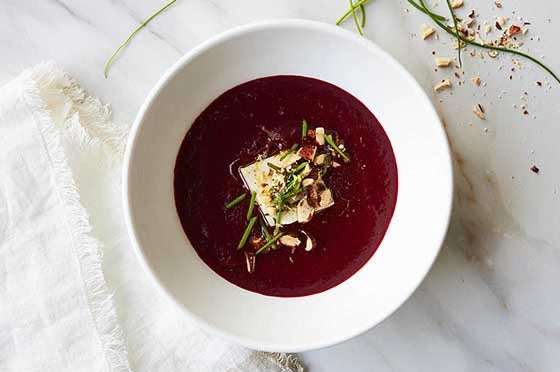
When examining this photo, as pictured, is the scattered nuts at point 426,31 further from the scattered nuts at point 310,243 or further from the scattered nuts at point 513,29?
the scattered nuts at point 310,243

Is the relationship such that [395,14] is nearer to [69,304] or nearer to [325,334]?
[325,334]

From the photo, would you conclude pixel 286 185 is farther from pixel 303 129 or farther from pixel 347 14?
pixel 347 14

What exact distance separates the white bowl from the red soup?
23 mm

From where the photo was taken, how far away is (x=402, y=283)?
60.0 inches

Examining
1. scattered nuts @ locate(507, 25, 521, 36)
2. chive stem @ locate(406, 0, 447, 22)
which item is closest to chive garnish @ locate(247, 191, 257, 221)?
chive stem @ locate(406, 0, 447, 22)

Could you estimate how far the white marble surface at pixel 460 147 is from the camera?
1.63m

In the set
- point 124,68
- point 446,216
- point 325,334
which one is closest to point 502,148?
point 446,216

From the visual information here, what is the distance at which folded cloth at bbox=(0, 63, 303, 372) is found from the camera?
5.32 feet

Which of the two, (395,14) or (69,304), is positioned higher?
(395,14)

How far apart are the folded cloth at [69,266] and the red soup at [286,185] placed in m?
0.18

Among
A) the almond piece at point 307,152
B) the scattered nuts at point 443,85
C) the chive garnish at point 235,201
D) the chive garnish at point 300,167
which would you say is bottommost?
the chive garnish at point 235,201

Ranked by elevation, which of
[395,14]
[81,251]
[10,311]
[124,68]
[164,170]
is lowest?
[10,311]

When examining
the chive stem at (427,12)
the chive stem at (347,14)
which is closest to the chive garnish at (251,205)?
the chive stem at (347,14)

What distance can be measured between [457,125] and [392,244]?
0.32 m
